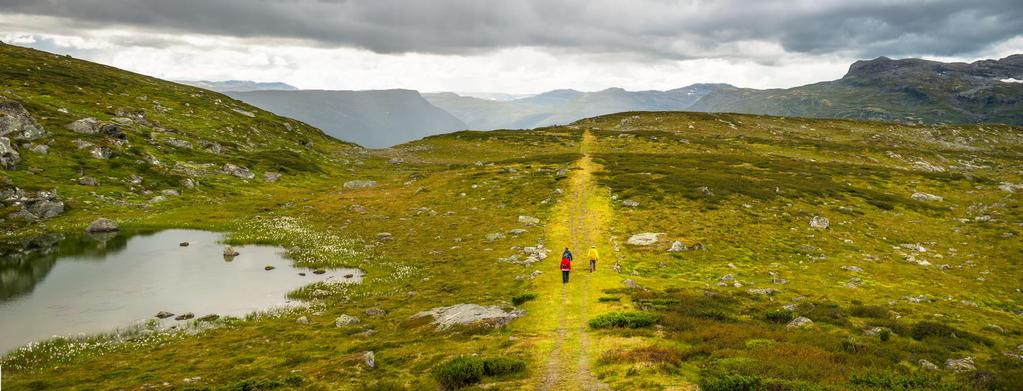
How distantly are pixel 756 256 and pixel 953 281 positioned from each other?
12187mm

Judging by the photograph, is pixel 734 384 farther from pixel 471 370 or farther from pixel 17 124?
pixel 17 124

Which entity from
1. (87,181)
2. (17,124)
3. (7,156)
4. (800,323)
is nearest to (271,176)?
(87,181)

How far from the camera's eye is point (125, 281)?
117ft

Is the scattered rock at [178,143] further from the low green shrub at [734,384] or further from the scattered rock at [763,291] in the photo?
the low green shrub at [734,384]

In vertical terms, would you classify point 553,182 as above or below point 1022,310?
above

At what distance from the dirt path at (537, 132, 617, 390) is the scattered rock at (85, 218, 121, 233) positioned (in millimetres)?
45058

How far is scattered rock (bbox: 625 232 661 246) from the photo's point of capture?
42.0m

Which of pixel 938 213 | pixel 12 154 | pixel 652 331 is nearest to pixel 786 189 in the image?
pixel 938 213

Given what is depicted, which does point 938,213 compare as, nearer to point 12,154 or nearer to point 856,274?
point 856,274

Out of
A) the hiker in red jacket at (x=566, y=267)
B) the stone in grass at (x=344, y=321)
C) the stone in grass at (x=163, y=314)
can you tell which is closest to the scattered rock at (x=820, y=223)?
the hiker in red jacket at (x=566, y=267)

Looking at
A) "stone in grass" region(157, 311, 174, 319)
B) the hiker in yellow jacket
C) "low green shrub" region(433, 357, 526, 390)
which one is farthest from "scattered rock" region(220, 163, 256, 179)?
"low green shrub" region(433, 357, 526, 390)

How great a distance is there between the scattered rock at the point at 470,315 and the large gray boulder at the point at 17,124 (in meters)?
79.6

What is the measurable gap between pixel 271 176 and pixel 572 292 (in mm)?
75378

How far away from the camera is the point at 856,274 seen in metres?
34.7
